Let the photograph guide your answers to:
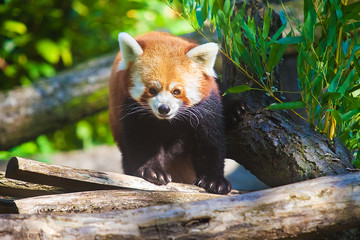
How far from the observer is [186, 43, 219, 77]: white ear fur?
2.30 m

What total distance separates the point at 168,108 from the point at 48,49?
3.44 meters

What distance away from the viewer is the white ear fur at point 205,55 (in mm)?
2296

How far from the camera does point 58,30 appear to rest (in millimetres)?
5293

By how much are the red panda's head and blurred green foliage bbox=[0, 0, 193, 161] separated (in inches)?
110

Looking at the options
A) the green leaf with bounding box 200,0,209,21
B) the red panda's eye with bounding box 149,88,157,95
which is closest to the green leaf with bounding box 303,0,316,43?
the green leaf with bounding box 200,0,209,21

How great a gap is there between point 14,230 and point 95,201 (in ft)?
1.75

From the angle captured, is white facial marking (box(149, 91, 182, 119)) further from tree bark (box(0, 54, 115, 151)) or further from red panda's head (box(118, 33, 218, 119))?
tree bark (box(0, 54, 115, 151))

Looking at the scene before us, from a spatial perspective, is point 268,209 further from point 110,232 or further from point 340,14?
point 340,14

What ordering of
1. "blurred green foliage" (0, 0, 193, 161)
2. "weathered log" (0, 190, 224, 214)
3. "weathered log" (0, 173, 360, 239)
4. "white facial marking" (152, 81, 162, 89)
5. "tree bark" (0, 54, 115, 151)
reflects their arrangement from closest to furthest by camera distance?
"weathered log" (0, 173, 360, 239), "weathered log" (0, 190, 224, 214), "white facial marking" (152, 81, 162, 89), "tree bark" (0, 54, 115, 151), "blurred green foliage" (0, 0, 193, 161)

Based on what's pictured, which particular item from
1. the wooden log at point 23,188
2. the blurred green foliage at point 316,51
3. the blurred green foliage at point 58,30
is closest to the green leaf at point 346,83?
the blurred green foliage at point 316,51

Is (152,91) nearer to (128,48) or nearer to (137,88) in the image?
(137,88)

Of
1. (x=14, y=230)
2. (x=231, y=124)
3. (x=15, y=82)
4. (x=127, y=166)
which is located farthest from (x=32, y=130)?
(x=14, y=230)

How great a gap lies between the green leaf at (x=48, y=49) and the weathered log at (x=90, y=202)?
3.48m

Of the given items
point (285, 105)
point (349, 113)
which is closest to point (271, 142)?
point (285, 105)
